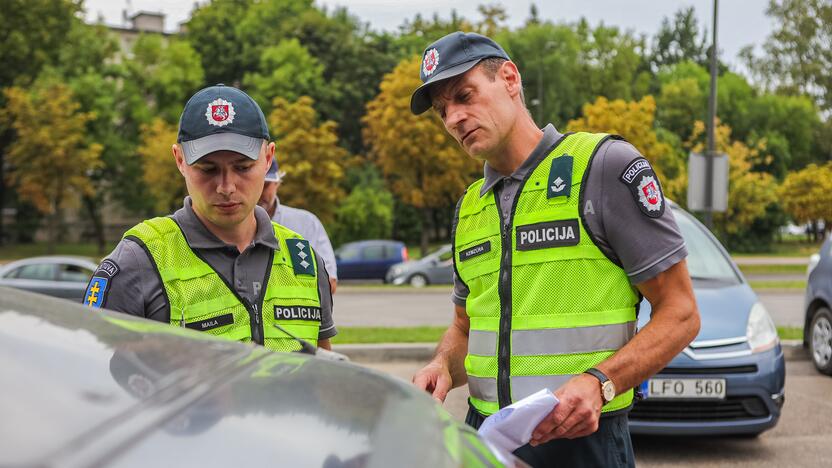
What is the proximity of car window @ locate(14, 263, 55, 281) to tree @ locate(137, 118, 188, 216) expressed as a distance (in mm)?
18847

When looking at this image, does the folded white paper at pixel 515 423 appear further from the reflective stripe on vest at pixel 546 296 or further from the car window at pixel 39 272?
the car window at pixel 39 272

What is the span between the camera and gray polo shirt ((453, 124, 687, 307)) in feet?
6.97

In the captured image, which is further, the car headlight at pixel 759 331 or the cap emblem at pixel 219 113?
the car headlight at pixel 759 331

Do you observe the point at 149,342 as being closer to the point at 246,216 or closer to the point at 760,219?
the point at 246,216

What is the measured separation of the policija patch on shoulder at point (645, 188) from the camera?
2.15 m

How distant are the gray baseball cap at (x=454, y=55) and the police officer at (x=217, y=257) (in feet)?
1.56

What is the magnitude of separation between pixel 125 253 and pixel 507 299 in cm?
96

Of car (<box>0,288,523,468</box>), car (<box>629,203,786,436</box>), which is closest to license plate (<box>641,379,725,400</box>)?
car (<box>629,203,786,436</box>)

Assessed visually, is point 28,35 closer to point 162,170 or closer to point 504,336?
point 162,170

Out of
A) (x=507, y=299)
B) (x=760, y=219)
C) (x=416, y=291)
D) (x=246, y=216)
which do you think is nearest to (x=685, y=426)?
(x=507, y=299)

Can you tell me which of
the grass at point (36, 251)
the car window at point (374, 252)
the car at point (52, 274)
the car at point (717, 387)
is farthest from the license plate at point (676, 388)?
the grass at point (36, 251)

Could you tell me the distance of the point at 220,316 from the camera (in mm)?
2182

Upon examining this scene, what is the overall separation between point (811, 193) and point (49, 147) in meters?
32.4

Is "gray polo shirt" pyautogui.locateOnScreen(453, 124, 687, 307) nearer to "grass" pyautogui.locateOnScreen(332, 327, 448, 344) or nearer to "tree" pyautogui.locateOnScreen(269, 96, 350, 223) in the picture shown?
"grass" pyautogui.locateOnScreen(332, 327, 448, 344)
